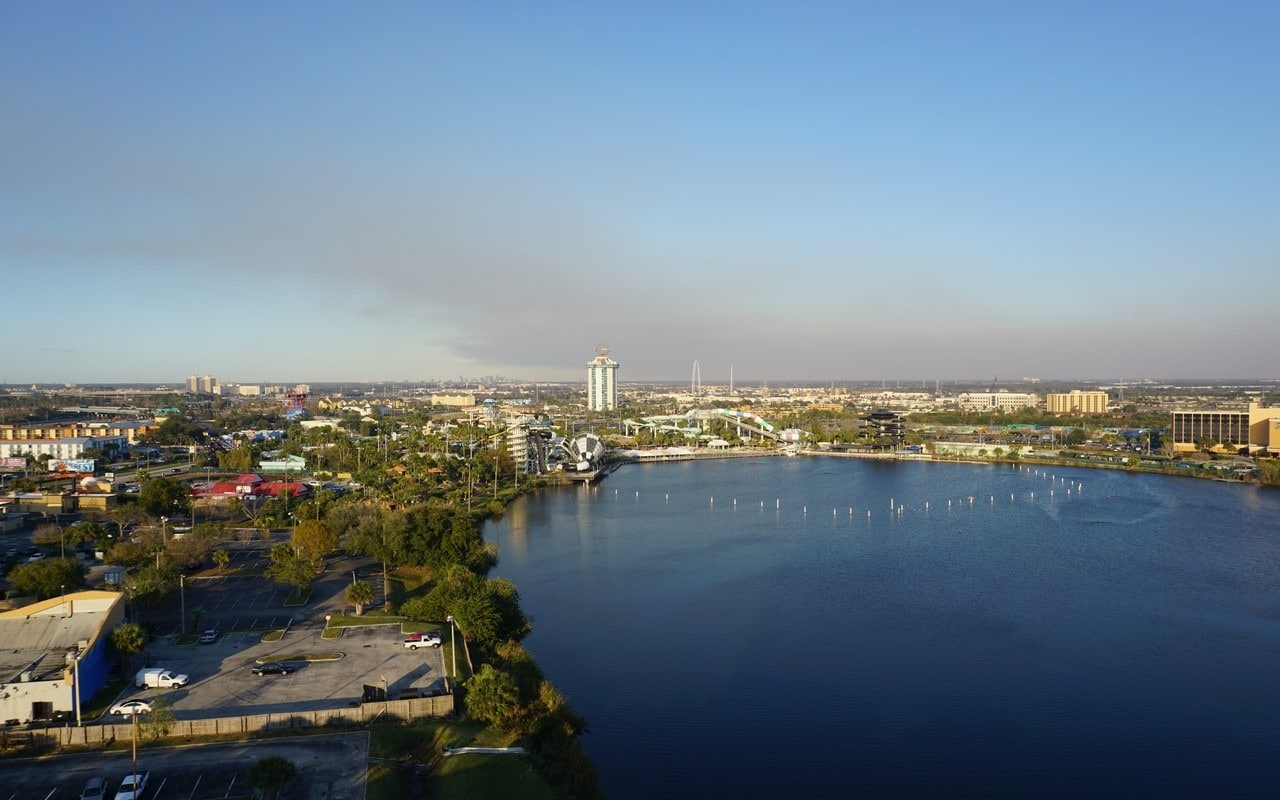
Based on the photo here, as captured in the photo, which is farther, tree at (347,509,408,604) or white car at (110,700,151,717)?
tree at (347,509,408,604)

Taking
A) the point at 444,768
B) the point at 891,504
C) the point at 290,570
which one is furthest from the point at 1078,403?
the point at 444,768

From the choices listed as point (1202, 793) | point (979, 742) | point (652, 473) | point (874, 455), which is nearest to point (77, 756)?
point (979, 742)

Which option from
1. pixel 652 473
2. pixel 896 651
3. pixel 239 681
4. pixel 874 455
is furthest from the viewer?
pixel 874 455

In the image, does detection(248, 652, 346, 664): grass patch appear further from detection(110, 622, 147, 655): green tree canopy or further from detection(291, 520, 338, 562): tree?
detection(291, 520, 338, 562): tree

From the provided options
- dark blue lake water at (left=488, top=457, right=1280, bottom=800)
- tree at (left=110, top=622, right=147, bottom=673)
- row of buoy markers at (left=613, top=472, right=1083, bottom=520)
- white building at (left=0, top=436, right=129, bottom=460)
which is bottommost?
dark blue lake water at (left=488, top=457, right=1280, bottom=800)

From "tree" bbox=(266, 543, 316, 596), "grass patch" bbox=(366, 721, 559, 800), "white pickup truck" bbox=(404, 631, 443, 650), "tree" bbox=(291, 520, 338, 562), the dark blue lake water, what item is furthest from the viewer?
"tree" bbox=(291, 520, 338, 562)

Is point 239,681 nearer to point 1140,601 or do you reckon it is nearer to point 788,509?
point 1140,601

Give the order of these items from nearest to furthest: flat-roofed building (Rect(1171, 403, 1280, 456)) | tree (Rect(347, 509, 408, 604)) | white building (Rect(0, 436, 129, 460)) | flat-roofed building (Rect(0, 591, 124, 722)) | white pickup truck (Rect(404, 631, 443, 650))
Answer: flat-roofed building (Rect(0, 591, 124, 722))
white pickup truck (Rect(404, 631, 443, 650))
tree (Rect(347, 509, 408, 604))
white building (Rect(0, 436, 129, 460))
flat-roofed building (Rect(1171, 403, 1280, 456))

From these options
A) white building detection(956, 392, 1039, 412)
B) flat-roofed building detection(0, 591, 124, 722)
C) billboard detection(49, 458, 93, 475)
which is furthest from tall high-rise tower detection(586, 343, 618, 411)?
flat-roofed building detection(0, 591, 124, 722)
